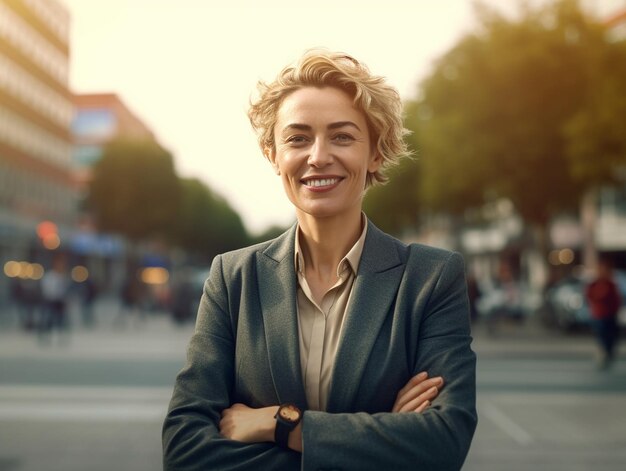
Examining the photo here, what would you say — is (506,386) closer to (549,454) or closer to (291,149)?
(549,454)

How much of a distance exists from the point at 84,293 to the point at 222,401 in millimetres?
28777

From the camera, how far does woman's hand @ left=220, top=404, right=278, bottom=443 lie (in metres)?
2.51

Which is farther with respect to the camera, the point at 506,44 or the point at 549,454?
the point at 506,44

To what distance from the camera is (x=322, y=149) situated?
2.56 metres

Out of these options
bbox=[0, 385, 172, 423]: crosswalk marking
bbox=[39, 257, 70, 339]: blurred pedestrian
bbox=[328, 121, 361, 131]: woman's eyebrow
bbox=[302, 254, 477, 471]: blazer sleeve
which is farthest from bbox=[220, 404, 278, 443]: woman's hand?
bbox=[39, 257, 70, 339]: blurred pedestrian

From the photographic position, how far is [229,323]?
273 cm

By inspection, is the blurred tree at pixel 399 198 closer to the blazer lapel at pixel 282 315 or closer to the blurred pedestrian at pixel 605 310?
the blurred pedestrian at pixel 605 310

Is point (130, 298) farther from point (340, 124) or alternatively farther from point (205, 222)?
point (205, 222)

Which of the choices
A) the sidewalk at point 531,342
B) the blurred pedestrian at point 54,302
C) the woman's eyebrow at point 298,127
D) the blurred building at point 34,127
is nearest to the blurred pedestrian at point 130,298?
the blurred pedestrian at point 54,302

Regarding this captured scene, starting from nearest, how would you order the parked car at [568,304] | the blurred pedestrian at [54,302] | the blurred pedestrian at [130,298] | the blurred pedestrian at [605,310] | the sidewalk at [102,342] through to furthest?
the blurred pedestrian at [605,310] < the sidewalk at [102,342] < the blurred pedestrian at [54,302] < the parked car at [568,304] < the blurred pedestrian at [130,298]

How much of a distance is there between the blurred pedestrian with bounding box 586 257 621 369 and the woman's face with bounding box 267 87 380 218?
14453mm

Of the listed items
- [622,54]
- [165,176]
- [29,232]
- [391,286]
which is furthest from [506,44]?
[165,176]

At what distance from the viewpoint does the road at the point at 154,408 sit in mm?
7996

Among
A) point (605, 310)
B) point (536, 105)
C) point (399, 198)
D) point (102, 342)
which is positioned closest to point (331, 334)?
point (605, 310)
